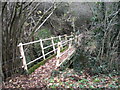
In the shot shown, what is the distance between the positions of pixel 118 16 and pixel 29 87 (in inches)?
292

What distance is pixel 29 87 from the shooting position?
15.6 ft

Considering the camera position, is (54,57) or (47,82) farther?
(54,57)

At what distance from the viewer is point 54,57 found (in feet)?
31.5

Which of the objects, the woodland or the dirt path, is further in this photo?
the woodland

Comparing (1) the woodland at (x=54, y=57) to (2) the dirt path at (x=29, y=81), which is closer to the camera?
(2) the dirt path at (x=29, y=81)

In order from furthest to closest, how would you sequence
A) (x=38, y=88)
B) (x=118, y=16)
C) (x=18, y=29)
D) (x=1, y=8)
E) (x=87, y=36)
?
(x=118, y=16)
(x=87, y=36)
(x=18, y=29)
(x=38, y=88)
(x=1, y=8)

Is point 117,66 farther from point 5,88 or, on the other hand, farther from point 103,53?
point 5,88

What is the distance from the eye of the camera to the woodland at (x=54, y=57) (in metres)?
5.02

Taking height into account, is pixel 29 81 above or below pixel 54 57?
above

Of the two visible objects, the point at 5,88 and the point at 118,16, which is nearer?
the point at 5,88

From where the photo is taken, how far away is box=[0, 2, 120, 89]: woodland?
502 centimetres

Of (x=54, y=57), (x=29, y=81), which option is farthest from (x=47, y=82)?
(x=54, y=57)

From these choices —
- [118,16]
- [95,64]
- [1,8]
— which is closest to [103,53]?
[95,64]

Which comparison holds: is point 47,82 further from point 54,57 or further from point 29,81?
point 54,57
